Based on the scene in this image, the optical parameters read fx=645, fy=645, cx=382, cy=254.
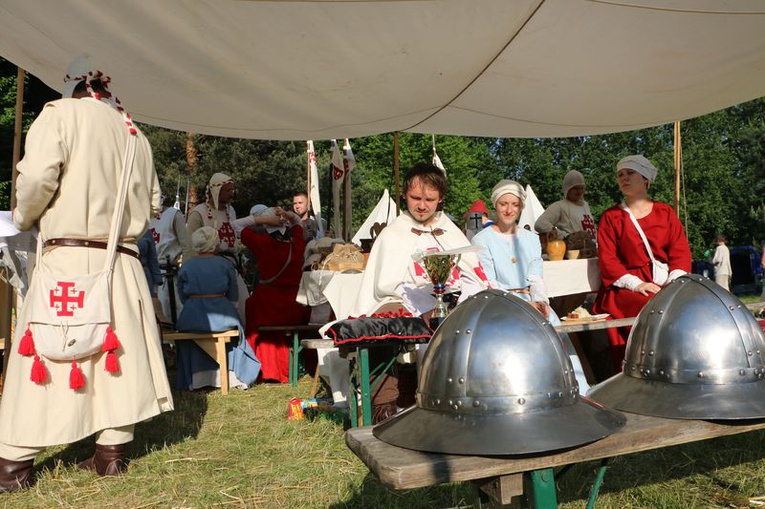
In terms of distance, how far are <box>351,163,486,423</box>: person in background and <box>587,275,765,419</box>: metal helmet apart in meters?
2.34

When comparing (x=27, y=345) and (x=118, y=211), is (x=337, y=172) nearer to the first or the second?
(x=118, y=211)

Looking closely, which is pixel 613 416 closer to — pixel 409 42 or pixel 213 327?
pixel 409 42

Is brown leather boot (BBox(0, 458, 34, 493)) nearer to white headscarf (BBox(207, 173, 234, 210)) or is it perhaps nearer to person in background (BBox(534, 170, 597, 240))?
white headscarf (BBox(207, 173, 234, 210))

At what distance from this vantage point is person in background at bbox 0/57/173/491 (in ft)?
9.76

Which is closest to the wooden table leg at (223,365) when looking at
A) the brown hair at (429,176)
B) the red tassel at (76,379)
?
Answer: the brown hair at (429,176)

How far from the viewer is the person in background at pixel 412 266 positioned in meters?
4.06

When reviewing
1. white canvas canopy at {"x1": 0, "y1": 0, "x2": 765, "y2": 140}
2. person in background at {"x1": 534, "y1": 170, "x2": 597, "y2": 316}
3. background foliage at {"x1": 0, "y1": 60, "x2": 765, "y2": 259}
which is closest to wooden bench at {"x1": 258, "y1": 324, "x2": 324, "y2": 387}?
Result: white canvas canopy at {"x1": 0, "y1": 0, "x2": 765, "y2": 140}

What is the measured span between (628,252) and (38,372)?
11.9ft

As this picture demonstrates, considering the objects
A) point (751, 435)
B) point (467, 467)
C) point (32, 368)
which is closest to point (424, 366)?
point (467, 467)

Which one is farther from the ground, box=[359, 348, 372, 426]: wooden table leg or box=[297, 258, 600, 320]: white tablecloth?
box=[297, 258, 600, 320]: white tablecloth

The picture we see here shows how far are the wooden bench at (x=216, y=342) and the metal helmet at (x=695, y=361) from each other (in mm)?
4396

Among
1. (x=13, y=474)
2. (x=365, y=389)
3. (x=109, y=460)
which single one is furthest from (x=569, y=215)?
(x=13, y=474)

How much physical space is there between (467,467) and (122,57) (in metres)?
4.19

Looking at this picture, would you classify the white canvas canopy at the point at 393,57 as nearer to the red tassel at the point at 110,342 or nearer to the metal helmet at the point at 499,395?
the red tassel at the point at 110,342
